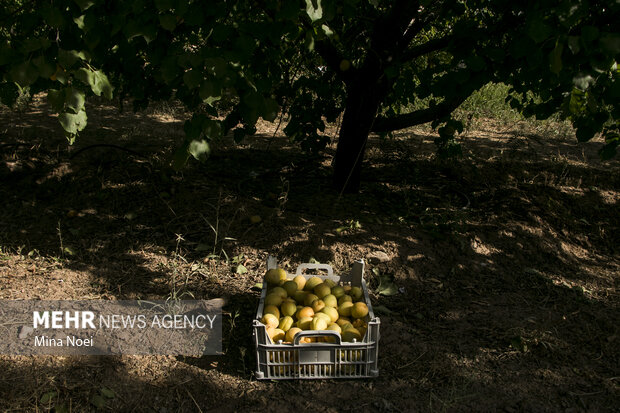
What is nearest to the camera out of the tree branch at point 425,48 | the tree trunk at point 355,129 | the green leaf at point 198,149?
the green leaf at point 198,149

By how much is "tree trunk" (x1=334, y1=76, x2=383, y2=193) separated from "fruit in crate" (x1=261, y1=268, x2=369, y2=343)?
1.37 meters

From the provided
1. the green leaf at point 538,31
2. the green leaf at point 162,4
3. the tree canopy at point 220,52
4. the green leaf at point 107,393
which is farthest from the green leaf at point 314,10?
the green leaf at point 107,393

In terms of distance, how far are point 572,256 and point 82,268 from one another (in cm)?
335

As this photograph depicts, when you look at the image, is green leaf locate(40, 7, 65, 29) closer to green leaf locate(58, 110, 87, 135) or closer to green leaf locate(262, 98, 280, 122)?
green leaf locate(58, 110, 87, 135)

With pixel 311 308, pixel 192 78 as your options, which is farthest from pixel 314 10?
pixel 311 308

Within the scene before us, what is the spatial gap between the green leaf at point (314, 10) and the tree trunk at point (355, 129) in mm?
1836

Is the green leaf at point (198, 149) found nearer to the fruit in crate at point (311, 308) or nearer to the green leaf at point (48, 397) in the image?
the fruit in crate at point (311, 308)

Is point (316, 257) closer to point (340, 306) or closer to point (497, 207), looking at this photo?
point (340, 306)

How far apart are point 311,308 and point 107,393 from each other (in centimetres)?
98

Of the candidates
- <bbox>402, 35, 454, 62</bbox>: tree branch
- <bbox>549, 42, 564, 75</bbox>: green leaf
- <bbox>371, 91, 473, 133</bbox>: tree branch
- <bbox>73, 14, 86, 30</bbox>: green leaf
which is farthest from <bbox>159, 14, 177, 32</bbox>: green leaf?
<bbox>371, 91, 473, 133</bbox>: tree branch

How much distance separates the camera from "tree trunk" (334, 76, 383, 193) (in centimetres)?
363

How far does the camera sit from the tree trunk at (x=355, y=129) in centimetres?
363

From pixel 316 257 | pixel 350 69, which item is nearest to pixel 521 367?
pixel 316 257

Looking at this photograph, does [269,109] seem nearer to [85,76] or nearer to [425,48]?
[85,76]
